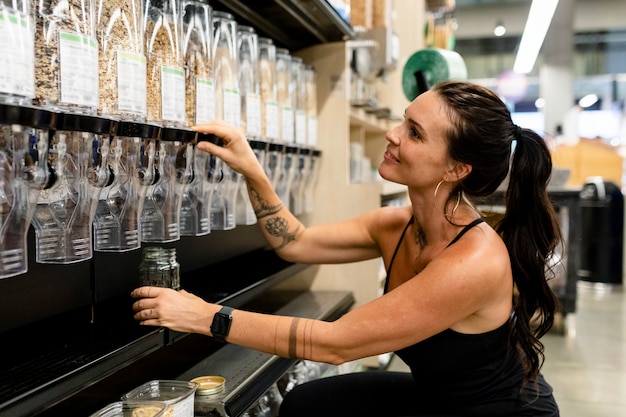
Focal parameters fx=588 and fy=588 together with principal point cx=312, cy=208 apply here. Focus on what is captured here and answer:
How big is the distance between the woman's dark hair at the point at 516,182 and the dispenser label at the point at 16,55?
40.8 inches

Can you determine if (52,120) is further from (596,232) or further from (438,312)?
(596,232)

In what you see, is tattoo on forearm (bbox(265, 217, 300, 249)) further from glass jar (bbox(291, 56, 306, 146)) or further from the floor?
the floor

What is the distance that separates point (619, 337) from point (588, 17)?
317 inches

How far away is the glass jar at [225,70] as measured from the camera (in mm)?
1585

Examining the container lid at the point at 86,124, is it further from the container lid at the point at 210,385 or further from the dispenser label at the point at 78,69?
the container lid at the point at 210,385

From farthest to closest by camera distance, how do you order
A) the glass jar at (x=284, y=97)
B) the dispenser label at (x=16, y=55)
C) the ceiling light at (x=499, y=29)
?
the ceiling light at (x=499, y=29), the glass jar at (x=284, y=97), the dispenser label at (x=16, y=55)

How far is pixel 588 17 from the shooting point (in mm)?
10570

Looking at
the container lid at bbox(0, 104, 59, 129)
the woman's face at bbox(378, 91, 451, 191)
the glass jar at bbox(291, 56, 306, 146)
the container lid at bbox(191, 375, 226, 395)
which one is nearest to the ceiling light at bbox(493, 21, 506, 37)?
the glass jar at bbox(291, 56, 306, 146)

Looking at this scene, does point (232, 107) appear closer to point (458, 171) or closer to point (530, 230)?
point (458, 171)

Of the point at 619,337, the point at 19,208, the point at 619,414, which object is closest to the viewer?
the point at 19,208

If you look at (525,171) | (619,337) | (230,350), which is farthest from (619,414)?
(230,350)

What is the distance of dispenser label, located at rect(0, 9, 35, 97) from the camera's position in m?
0.87

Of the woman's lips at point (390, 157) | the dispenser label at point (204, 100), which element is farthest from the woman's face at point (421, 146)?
the dispenser label at point (204, 100)

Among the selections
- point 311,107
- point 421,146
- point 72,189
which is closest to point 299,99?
point 311,107
